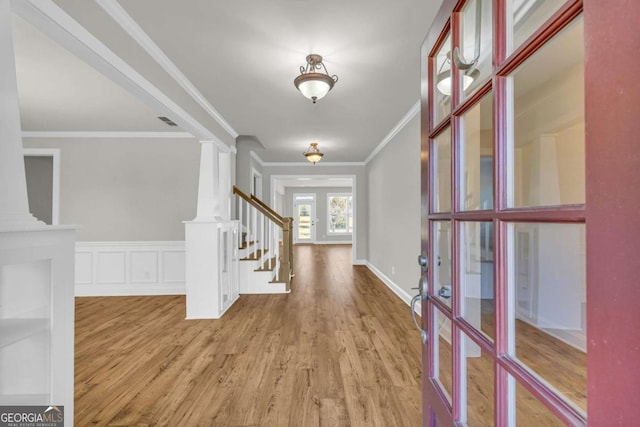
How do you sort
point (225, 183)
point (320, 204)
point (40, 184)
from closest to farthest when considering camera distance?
point (225, 183), point (40, 184), point (320, 204)

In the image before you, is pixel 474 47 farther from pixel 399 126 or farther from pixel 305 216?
pixel 305 216

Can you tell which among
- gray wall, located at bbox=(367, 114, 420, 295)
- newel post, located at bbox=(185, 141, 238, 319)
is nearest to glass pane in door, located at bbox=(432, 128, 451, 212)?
gray wall, located at bbox=(367, 114, 420, 295)

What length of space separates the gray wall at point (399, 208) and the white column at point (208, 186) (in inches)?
98.2

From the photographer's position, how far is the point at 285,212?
12.7 meters

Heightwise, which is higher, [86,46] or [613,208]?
[86,46]

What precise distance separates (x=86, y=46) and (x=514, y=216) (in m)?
2.26

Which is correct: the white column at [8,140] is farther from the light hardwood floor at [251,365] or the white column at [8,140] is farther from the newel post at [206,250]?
the newel post at [206,250]

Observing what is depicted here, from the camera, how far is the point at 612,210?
393mm

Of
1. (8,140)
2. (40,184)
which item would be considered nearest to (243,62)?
(8,140)

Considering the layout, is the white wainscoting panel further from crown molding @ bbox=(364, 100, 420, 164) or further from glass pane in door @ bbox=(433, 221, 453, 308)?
glass pane in door @ bbox=(433, 221, 453, 308)

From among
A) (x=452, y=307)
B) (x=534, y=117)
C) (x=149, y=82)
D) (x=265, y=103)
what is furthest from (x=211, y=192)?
(x=534, y=117)

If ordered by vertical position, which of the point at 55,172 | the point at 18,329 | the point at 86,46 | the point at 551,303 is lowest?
the point at 18,329

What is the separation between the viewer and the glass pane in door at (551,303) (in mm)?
504

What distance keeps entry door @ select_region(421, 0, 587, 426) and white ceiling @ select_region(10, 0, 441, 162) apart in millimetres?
1386
